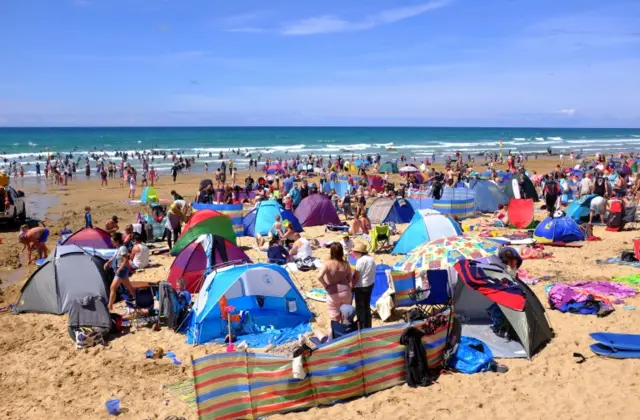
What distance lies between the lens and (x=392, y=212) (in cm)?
1703

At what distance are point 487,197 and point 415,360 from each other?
14.0 meters

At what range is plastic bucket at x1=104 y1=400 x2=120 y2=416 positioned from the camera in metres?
6.34

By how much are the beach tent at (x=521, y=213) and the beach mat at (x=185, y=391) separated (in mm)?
11877

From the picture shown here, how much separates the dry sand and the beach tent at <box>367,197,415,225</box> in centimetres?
739

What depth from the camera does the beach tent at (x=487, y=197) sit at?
63.6ft

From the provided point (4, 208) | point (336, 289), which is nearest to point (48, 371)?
point (336, 289)

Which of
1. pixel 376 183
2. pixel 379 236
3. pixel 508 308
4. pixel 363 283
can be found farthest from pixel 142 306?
pixel 376 183

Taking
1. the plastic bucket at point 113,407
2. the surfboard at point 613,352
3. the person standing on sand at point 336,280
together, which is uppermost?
the person standing on sand at point 336,280

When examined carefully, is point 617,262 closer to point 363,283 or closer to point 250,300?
point 363,283

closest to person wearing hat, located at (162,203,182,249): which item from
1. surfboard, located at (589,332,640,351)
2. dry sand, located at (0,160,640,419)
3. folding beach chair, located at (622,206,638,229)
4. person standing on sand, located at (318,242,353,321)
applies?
dry sand, located at (0,160,640,419)

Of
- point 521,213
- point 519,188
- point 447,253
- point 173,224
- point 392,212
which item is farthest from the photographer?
point 519,188

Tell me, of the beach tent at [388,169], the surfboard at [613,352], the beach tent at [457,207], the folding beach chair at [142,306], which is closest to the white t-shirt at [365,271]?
the surfboard at [613,352]

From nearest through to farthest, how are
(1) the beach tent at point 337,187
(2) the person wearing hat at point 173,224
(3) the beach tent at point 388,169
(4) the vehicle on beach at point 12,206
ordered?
(2) the person wearing hat at point 173,224 → (4) the vehicle on beach at point 12,206 → (1) the beach tent at point 337,187 → (3) the beach tent at point 388,169

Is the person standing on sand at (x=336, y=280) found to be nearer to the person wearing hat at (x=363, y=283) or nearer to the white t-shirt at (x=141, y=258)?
the person wearing hat at (x=363, y=283)
